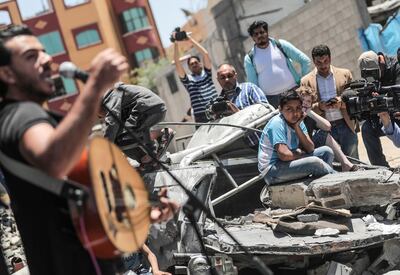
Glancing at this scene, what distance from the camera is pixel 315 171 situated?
17.4ft

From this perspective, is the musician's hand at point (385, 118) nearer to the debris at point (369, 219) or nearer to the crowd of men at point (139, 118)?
the crowd of men at point (139, 118)

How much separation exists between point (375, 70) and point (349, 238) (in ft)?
7.40

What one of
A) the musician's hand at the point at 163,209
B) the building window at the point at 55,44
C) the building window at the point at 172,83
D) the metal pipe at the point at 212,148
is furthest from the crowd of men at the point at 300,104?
the building window at the point at 55,44

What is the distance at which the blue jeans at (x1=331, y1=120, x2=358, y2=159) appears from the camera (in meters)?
6.68

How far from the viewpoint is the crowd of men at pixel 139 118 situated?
2.33 metres

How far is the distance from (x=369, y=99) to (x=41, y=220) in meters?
3.75

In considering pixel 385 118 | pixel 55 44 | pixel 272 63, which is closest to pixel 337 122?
pixel 385 118

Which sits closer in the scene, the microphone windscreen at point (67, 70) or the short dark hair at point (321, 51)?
the microphone windscreen at point (67, 70)

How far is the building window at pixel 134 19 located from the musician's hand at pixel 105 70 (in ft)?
154

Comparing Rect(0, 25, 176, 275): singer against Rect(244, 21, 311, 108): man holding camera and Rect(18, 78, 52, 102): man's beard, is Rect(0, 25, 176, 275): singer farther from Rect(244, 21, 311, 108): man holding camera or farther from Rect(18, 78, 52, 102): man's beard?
Rect(244, 21, 311, 108): man holding camera

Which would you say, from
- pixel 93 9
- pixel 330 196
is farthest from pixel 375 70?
pixel 93 9

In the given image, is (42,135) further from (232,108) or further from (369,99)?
(232,108)

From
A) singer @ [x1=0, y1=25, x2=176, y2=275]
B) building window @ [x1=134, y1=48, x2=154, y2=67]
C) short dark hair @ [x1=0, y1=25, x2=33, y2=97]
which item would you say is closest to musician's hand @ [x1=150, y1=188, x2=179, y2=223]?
singer @ [x1=0, y1=25, x2=176, y2=275]

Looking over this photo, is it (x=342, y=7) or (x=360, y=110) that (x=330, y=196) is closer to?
(x=360, y=110)
